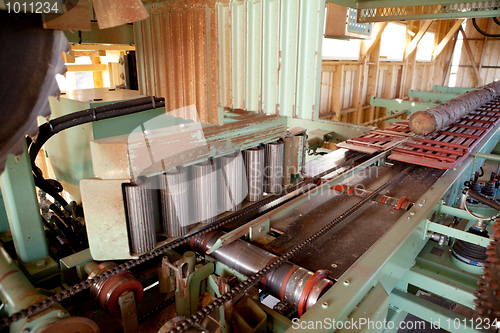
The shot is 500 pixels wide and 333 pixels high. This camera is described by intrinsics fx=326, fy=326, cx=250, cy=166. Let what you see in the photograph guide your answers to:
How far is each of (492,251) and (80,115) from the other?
2.32m

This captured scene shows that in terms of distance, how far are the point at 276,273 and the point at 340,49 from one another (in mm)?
8699

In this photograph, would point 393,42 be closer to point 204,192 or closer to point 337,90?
point 337,90

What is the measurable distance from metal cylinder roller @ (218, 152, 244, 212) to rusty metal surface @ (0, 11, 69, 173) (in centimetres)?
137

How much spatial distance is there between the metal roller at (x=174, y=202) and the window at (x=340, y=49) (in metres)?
7.63

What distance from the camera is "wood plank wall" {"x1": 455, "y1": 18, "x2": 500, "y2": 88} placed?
13.8 meters

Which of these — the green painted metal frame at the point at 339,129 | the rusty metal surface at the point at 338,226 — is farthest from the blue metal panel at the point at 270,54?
the green painted metal frame at the point at 339,129

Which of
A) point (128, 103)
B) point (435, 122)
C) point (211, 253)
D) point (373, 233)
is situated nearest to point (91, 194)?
point (128, 103)

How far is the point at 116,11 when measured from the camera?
37.8 inches

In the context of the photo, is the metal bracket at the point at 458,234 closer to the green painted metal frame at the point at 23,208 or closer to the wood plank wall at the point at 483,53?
the green painted metal frame at the point at 23,208

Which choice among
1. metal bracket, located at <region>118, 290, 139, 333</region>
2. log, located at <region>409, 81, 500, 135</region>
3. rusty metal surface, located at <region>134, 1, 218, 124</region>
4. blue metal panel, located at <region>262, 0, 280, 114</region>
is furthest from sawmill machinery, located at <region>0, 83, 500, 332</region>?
log, located at <region>409, 81, 500, 135</region>

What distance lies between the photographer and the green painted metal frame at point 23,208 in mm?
1690

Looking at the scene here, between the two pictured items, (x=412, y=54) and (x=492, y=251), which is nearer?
(x=492, y=251)

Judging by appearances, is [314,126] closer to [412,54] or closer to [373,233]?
[373,233]

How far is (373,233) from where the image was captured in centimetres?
228
